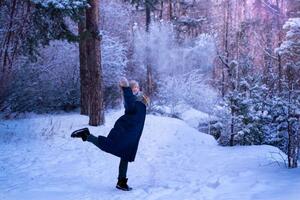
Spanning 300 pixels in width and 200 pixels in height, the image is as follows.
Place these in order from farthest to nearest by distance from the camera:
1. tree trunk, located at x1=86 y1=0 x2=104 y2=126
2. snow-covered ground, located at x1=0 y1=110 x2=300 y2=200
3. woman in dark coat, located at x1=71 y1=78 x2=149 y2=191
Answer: tree trunk, located at x1=86 y1=0 x2=104 y2=126
woman in dark coat, located at x1=71 y1=78 x2=149 y2=191
snow-covered ground, located at x1=0 y1=110 x2=300 y2=200

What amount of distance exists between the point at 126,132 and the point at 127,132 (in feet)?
0.05

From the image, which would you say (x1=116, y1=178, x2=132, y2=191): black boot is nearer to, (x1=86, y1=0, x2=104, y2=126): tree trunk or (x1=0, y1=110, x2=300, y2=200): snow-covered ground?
(x1=0, y1=110, x2=300, y2=200): snow-covered ground

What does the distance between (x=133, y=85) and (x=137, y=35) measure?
24.5m

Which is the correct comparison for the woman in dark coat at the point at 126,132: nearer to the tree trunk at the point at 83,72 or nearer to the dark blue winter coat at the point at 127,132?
the dark blue winter coat at the point at 127,132

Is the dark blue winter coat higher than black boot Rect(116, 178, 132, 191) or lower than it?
higher

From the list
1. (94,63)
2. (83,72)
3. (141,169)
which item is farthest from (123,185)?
(83,72)

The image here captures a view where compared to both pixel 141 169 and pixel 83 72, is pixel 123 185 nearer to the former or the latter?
pixel 141 169

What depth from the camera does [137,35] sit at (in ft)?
104

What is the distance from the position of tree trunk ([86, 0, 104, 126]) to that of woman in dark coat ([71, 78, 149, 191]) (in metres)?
6.27

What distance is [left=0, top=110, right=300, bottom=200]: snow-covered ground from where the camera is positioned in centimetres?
715

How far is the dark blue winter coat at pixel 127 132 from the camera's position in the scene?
7469mm

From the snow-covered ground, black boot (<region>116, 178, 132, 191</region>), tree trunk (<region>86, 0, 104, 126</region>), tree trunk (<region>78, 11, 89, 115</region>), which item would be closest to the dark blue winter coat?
black boot (<region>116, 178, 132, 191</region>)

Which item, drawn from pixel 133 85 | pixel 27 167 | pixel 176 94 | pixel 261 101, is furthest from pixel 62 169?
pixel 176 94

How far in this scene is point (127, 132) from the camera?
7480mm
